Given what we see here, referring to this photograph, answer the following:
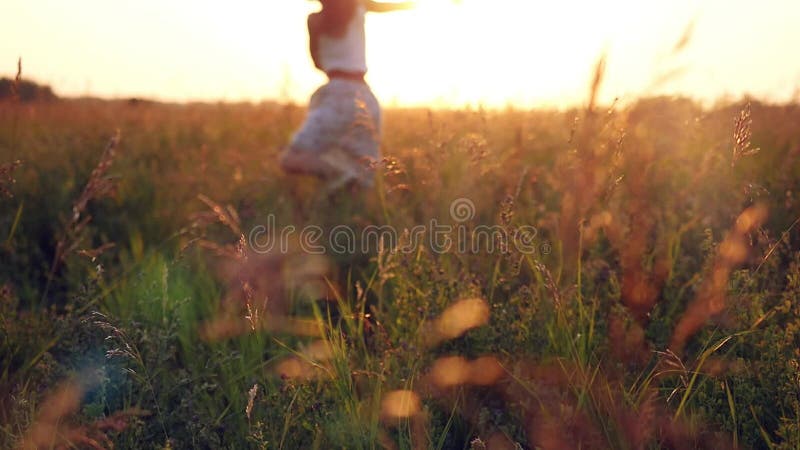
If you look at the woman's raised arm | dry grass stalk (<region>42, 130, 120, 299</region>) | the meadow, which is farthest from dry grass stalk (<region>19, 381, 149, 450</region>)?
the woman's raised arm

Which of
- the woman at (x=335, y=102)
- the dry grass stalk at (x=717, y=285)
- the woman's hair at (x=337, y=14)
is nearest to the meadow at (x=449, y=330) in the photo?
the dry grass stalk at (x=717, y=285)

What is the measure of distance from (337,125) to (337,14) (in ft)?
2.23

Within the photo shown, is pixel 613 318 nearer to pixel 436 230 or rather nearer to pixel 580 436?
pixel 580 436

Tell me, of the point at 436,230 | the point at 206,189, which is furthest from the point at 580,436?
the point at 206,189

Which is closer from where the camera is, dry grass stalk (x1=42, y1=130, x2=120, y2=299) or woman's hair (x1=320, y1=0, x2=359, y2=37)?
dry grass stalk (x1=42, y1=130, x2=120, y2=299)

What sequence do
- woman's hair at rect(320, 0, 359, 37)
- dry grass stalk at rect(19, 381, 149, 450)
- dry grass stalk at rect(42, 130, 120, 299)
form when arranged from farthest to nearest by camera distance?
woman's hair at rect(320, 0, 359, 37), dry grass stalk at rect(42, 130, 120, 299), dry grass stalk at rect(19, 381, 149, 450)

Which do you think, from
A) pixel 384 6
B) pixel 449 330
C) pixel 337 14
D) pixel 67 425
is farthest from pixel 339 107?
pixel 67 425

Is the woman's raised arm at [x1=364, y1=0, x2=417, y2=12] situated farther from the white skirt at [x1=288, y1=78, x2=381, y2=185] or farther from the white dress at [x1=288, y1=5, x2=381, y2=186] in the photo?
the white skirt at [x1=288, y1=78, x2=381, y2=185]

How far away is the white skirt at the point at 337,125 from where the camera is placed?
3.92 m

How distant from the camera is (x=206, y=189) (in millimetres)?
3727

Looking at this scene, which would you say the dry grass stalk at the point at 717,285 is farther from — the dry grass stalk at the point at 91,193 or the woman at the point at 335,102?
the woman at the point at 335,102

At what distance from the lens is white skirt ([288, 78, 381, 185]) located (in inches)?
154

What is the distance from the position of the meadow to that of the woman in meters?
0.78

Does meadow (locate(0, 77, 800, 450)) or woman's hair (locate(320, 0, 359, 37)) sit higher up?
woman's hair (locate(320, 0, 359, 37))
